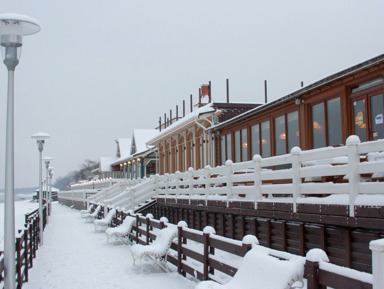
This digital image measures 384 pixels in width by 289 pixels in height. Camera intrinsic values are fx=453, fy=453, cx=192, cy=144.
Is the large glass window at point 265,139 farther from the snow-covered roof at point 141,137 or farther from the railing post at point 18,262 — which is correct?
the snow-covered roof at point 141,137

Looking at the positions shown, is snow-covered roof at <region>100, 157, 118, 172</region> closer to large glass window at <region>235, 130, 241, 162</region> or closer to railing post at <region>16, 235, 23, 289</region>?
large glass window at <region>235, 130, 241, 162</region>

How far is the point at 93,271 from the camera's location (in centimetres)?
957

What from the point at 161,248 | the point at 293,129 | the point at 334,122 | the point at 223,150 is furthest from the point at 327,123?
the point at 223,150

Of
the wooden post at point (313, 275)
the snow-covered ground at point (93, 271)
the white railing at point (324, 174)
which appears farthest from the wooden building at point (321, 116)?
the wooden post at point (313, 275)

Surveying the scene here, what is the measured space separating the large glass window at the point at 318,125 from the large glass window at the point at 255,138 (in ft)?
11.6

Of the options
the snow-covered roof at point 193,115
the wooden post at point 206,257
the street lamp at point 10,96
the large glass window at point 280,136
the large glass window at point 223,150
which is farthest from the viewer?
the snow-covered roof at point 193,115

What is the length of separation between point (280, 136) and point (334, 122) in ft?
9.88

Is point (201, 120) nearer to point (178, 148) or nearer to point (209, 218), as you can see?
point (178, 148)

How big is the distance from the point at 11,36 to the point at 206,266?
454cm

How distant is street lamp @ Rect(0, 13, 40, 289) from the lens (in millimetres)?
5484

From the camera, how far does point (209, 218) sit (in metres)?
13.0

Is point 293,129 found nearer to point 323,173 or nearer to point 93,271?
point 323,173

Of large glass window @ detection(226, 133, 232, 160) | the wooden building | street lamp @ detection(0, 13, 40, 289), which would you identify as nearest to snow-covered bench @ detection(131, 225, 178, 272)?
street lamp @ detection(0, 13, 40, 289)

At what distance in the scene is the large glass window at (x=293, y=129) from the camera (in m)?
12.9
